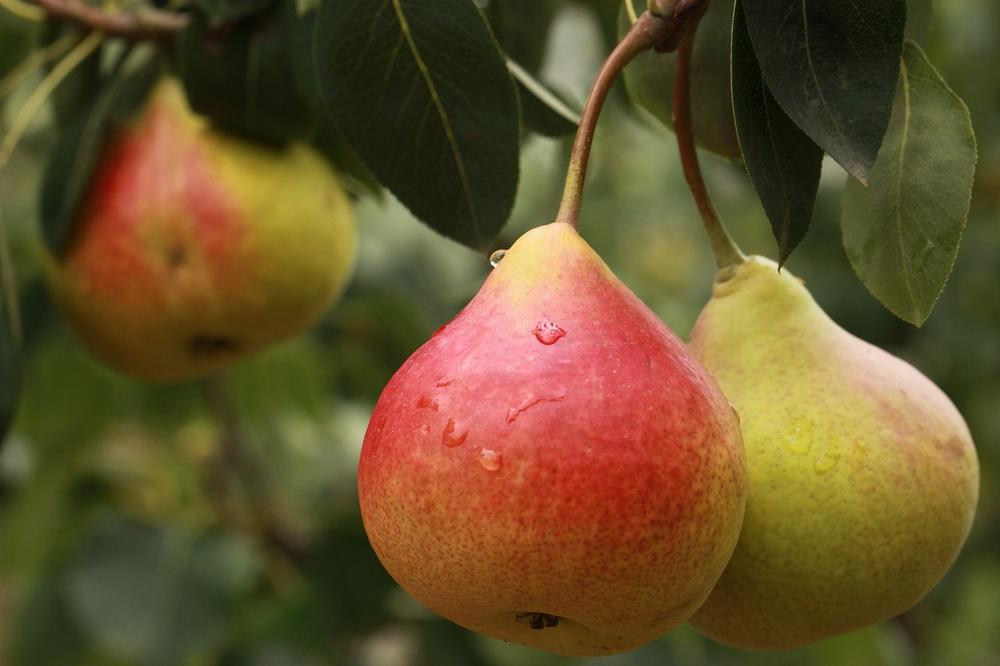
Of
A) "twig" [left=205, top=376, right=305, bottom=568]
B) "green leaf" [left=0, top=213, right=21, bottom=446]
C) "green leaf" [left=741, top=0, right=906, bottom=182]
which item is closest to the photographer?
"green leaf" [left=741, top=0, right=906, bottom=182]

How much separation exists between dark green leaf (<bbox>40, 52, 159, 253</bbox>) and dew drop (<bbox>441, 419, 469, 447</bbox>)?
2.63 ft

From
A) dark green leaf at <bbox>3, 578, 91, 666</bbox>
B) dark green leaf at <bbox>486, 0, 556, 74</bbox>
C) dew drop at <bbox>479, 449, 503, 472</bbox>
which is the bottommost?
dark green leaf at <bbox>3, 578, 91, 666</bbox>

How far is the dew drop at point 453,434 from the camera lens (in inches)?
30.4

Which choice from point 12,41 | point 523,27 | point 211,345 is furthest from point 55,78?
point 523,27

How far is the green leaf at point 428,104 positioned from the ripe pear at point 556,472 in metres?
0.25

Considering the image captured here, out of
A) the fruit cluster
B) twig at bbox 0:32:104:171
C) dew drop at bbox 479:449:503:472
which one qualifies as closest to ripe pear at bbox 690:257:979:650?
the fruit cluster

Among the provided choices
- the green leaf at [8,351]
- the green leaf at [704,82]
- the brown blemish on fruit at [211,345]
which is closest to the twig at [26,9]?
the green leaf at [8,351]

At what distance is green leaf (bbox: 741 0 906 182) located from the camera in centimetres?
88

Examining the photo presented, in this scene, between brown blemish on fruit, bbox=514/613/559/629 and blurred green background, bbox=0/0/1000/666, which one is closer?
brown blemish on fruit, bbox=514/613/559/629

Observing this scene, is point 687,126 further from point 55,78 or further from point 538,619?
point 55,78

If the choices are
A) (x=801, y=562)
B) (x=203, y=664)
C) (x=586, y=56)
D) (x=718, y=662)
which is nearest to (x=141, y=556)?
(x=203, y=664)

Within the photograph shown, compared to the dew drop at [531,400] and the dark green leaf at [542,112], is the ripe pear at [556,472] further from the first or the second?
the dark green leaf at [542,112]

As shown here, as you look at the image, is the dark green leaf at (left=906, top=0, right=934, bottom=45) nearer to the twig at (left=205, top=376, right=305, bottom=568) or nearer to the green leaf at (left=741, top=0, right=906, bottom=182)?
the green leaf at (left=741, top=0, right=906, bottom=182)

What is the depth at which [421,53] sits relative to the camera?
3.51 ft
